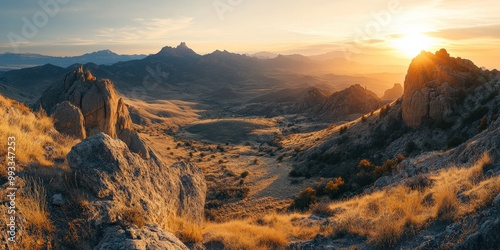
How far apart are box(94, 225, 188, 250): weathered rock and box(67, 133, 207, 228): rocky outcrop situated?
1.71ft

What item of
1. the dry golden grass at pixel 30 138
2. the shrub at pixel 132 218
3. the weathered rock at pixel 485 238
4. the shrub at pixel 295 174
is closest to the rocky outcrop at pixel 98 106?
the dry golden grass at pixel 30 138

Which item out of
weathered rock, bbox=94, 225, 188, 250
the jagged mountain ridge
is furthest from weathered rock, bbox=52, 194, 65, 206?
the jagged mountain ridge

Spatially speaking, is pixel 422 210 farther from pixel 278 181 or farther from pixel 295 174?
pixel 295 174

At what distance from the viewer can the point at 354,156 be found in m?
33.2

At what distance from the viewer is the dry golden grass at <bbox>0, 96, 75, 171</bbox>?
27.7ft

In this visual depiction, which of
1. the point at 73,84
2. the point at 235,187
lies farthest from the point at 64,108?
the point at 235,187

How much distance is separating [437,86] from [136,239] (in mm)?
35079

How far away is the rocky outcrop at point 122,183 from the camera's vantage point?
762cm

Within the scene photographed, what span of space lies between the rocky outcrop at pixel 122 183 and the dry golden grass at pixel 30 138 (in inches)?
48.1

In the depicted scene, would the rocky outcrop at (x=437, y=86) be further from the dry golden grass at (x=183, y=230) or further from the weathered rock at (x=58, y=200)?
the weathered rock at (x=58, y=200)

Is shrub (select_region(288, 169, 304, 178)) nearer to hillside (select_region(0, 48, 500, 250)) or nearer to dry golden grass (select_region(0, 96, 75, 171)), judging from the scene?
hillside (select_region(0, 48, 500, 250))

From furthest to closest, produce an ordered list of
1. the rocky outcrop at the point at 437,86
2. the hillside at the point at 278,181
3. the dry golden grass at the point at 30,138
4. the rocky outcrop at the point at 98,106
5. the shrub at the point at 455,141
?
the rocky outcrop at the point at 437,86 < the rocky outcrop at the point at 98,106 < the shrub at the point at 455,141 < the dry golden grass at the point at 30,138 < the hillside at the point at 278,181

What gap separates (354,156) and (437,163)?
16.1 m

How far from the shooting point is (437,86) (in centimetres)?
3259
